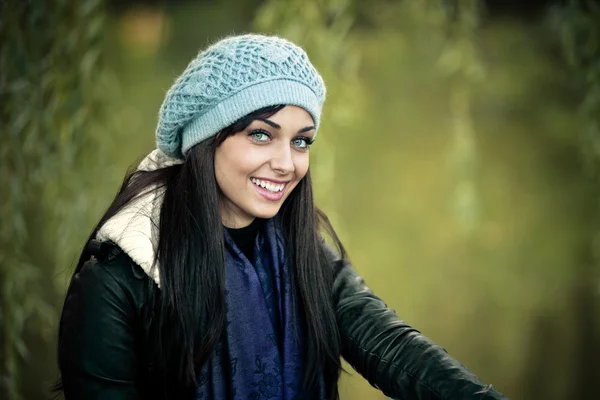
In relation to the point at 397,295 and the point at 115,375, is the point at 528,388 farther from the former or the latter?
the point at 115,375

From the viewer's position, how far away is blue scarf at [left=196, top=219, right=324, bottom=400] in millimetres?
1314

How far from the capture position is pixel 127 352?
47.4 inches

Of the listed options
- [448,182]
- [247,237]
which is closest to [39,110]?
[247,237]

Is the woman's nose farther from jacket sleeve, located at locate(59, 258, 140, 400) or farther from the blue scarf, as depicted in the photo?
jacket sleeve, located at locate(59, 258, 140, 400)

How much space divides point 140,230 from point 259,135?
292mm

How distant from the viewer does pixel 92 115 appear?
6.75ft

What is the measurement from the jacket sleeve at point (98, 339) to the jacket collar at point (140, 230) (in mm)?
54

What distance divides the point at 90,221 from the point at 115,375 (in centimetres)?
109

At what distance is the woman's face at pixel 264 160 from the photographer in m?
1.27

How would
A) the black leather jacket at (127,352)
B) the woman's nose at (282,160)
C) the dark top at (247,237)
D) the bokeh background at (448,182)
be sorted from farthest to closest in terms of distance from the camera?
1. the bokeh background at (448,182)
2. the dark top at (247,237)
3. the woman's nose at (282,160)
4. the black leather jacket at (127,352)

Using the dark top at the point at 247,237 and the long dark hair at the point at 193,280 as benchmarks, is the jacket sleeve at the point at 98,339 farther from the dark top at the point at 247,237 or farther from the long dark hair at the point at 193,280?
the dark top at the point at 247,237

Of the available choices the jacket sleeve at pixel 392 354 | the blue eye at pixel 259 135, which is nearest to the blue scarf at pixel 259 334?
the jacket sleeve at pixel 392 354

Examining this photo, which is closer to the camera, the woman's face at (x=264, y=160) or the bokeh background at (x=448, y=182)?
the woman's face at (x=264, y=160)

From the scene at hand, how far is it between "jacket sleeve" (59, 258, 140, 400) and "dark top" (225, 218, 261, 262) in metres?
0.29
